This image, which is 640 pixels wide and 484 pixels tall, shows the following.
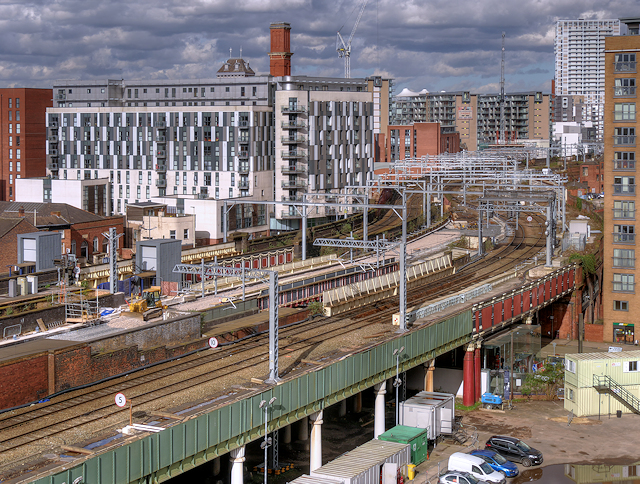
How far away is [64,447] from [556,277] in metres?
41.5

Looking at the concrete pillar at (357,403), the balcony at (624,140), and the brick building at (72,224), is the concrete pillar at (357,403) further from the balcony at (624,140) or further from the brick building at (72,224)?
the brick building at (72,224)

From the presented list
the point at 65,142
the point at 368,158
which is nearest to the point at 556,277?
the point at 368,158

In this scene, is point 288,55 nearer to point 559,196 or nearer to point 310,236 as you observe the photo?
point 310,236

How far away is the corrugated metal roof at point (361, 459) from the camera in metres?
31.5

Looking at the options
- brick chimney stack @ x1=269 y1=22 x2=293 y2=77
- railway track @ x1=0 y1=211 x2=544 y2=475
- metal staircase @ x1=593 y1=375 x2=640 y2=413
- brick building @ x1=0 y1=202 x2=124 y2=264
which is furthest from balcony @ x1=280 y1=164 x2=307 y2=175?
metal staircase @ x1=593 y1=375 x2=640 y2=413

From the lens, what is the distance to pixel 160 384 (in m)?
34.7

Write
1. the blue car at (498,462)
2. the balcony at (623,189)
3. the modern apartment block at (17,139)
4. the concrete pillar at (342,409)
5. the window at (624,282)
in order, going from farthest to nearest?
the modern apartment block at (17,139), the window at (624,282), the balcony at (623,189), the concrete pillar at (342,409), the blue car at (498,462)

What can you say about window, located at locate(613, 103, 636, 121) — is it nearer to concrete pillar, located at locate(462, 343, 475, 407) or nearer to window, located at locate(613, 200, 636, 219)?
window, located at locate(613, 200, 636, 219)

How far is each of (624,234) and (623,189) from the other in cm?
317

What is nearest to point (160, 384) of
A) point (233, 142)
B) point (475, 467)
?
point (475, 467)

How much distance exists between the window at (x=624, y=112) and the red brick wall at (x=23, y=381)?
4323cm

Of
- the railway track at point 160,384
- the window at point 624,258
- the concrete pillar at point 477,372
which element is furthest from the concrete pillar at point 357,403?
the window at point 624,258

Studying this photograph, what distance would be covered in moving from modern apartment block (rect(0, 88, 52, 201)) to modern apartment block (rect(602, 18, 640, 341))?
86.4m

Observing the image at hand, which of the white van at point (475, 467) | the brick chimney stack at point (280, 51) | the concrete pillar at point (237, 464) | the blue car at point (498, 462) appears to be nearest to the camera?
the concrete pillar at point (237, 464)
